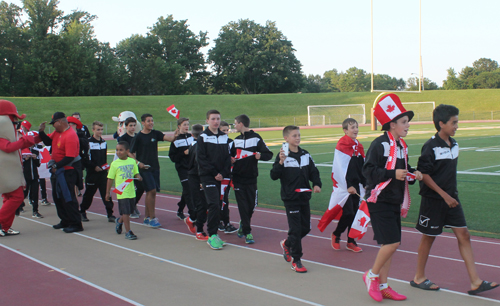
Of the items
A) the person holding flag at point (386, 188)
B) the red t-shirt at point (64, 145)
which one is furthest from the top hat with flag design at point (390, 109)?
the red t-shirt at point (64, 145)

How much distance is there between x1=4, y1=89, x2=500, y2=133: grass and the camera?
57250 millimetres

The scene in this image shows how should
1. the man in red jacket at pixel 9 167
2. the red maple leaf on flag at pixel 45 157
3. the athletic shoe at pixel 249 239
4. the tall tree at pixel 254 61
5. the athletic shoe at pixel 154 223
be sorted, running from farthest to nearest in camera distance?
the tall tree at pixel 254 61, the red maple leaf on flag at pixel 45 157, the athletic shoe at pixel 154 223, the man in red jacket at pixel 9 167, the athletic shoe at pixel 249 239

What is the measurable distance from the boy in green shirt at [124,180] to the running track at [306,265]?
1.88 feet

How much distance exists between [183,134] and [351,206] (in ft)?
12.0

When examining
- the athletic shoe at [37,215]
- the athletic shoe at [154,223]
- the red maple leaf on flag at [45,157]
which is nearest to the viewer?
the athletic shoe at [154,223]

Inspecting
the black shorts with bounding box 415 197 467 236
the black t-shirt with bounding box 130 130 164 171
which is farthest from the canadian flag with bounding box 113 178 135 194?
the black shorts with bounding box 415 197 467 236

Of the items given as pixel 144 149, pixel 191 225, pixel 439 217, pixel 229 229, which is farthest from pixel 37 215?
pixel 439 217

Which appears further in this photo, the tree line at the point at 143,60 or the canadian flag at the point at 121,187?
the tree line at the point at 143,60

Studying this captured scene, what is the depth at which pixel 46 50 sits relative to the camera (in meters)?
69.9

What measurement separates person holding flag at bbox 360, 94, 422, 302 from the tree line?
71117 mm

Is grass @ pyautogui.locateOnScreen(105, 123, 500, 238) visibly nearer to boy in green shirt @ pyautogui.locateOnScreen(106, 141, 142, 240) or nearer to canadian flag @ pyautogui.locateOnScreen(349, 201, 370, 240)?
canadian flag @ pyautogui.locateOnScreen(349, 201, 370, 240)

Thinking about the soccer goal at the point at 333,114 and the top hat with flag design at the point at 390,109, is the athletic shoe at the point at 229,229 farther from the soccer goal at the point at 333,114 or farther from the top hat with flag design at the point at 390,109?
the soccer goal at the point at 333,114

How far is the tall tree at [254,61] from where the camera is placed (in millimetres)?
91875

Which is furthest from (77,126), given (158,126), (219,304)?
(158,126)
